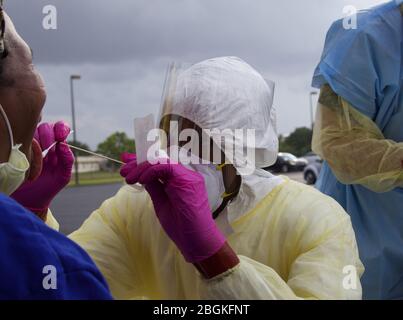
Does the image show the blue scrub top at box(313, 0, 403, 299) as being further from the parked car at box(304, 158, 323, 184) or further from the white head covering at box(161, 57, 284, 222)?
the parked car at box(304, 158, 323, 184)

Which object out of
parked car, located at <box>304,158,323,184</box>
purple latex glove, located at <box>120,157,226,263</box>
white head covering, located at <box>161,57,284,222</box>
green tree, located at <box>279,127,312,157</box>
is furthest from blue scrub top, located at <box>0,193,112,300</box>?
parked car, located at <box>304,158,323,184</box>

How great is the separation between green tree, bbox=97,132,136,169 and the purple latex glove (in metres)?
0.15

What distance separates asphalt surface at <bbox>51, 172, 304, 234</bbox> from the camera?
5828 millimetres

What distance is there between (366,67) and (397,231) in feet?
1.85

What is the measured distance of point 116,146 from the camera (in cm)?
150

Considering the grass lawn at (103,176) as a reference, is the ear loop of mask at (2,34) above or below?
above

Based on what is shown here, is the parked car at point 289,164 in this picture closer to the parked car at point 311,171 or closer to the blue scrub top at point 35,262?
the parked car at point 311,171

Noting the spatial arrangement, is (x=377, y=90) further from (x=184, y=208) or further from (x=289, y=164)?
(x=289, y=164)

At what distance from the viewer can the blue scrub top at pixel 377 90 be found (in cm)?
193

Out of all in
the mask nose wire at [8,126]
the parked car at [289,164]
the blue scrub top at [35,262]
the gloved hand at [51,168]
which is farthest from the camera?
the parked car at [289,164]

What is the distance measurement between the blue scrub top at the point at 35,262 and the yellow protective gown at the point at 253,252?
0.37m

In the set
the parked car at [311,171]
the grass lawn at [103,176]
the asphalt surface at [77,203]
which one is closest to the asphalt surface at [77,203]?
the asphalt surface at [77,203]

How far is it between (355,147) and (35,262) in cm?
Result: 132

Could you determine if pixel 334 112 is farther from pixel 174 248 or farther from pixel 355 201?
pixel 174 248
